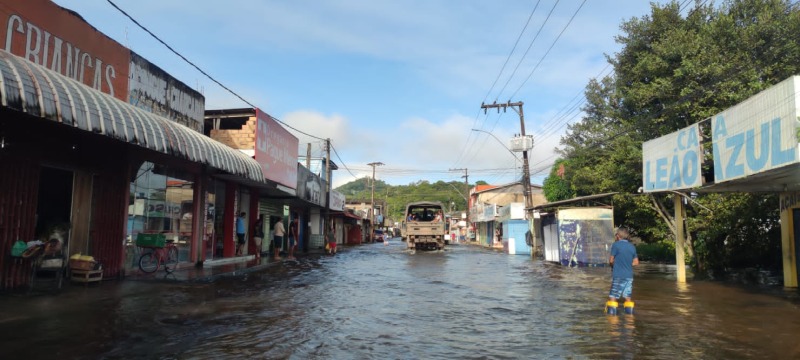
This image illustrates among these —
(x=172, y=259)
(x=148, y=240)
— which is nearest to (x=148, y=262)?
(x=172, y=259)

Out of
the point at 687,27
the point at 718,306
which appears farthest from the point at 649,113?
the point at 718,306

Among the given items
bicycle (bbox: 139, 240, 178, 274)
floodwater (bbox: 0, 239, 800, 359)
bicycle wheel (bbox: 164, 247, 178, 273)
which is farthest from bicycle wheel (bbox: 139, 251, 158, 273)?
floodwater (bbox: 0, 239, 800, 359)

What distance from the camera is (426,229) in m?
32.3

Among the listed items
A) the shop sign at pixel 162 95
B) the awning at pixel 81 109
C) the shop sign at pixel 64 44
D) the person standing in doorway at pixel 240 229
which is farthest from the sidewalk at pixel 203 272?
the shop sign at pixel 64 44

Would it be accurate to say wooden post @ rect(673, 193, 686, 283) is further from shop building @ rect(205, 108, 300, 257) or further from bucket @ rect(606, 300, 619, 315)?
shop building @ rect(205, 108, 300, 257)

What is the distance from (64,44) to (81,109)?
281cm

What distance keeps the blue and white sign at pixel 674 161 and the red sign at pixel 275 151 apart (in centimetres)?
1289

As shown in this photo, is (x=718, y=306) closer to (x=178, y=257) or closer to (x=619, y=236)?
(x=619, y=236)

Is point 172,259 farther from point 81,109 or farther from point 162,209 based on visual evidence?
point 81,109

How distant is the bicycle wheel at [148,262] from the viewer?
41.9ft

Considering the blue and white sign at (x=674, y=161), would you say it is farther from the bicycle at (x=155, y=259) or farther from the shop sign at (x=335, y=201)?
the shop sign at (x=335, y=201)

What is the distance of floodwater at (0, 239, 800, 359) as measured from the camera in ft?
18.7

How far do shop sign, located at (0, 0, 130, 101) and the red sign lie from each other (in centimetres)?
653

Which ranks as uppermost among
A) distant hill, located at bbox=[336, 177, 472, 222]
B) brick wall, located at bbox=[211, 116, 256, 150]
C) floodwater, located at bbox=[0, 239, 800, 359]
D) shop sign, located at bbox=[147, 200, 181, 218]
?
distant hill, located at bbox=[336, 177, 472, 222]
